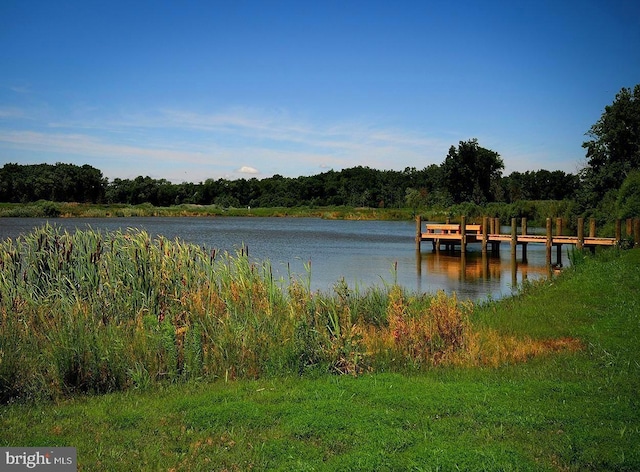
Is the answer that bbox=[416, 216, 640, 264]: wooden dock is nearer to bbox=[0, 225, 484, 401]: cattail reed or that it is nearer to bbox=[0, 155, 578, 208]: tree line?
bbox=[0, 225, 484, 401]: cattail reed

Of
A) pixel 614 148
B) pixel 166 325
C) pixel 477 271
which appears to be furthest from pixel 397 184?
pixel 166 325

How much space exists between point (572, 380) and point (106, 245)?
8.30 m

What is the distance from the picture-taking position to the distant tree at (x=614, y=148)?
43.2 metres

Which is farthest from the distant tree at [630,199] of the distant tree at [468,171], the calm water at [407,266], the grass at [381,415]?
the distant tree at [468,171]

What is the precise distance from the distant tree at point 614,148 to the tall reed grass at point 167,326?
38041 mm

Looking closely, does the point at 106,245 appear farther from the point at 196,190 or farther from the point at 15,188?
the point at 196,190

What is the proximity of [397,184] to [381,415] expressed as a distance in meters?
119

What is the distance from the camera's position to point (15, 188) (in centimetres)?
9838

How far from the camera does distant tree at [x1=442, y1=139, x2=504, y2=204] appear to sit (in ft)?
265

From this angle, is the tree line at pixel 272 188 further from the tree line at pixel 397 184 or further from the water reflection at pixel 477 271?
the water reflection at pixel 477 271

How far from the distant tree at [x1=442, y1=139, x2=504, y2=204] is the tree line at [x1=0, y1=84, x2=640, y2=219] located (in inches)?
5.3

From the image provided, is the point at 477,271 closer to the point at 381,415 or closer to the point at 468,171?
the point at 381,415

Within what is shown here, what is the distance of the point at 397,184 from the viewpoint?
123625 mm

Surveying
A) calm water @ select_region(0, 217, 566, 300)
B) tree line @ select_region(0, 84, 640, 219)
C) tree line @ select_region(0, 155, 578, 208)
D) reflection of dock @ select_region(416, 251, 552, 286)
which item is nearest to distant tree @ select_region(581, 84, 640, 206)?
tree line @ select_region(0, 84, 640, 219)
